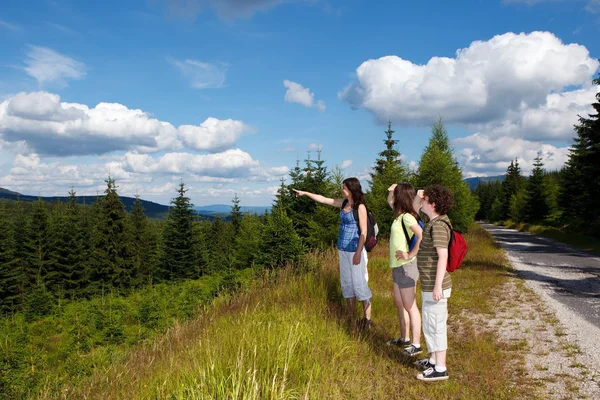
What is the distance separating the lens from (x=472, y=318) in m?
6.79

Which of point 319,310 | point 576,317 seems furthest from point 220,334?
point 576,317

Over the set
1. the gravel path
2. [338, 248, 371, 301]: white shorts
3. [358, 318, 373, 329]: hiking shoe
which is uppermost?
[338, 248, 371, 301]: white shorts

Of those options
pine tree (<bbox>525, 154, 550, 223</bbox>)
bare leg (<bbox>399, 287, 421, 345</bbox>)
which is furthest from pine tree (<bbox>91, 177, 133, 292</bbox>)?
pine tree (<bbox>525, 154, 550, 223</bbox>)

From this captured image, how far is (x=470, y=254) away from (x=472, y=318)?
943cm

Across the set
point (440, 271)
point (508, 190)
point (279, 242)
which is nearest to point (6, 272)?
point (279, 242)

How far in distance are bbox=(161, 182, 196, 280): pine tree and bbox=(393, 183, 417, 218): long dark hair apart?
32.4 meters

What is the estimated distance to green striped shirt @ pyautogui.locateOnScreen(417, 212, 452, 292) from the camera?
12.4 ft

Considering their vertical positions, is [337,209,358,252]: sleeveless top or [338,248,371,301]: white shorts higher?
[337,209,358,252]: sleeveless top

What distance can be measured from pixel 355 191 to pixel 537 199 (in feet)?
144

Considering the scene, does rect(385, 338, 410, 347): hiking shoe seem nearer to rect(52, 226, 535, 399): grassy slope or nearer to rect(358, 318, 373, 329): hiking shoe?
rect(52, 226, 535, 399): grassy slope

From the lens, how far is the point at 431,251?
3902mm

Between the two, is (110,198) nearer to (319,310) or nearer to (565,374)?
(319,310)

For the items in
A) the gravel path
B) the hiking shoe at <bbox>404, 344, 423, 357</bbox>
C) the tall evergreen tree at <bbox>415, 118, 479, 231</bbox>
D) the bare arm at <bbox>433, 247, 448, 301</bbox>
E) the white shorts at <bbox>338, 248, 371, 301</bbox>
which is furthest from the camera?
the tall evergreen tree at <bbox>415, 118, 479, 231</bbox>

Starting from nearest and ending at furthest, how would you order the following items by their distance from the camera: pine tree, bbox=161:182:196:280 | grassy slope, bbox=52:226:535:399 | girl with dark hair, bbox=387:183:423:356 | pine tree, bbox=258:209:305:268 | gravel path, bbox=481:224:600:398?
1. grassy slope, bbox=52:226:535:399
2. girl with dark hair, bbox=387:183:423:356
3. gravel path, bbox=481:224:600:398
4. pine tree, bbox=258:209:305:268
5. pine tree, bbox=161:182:196:280
